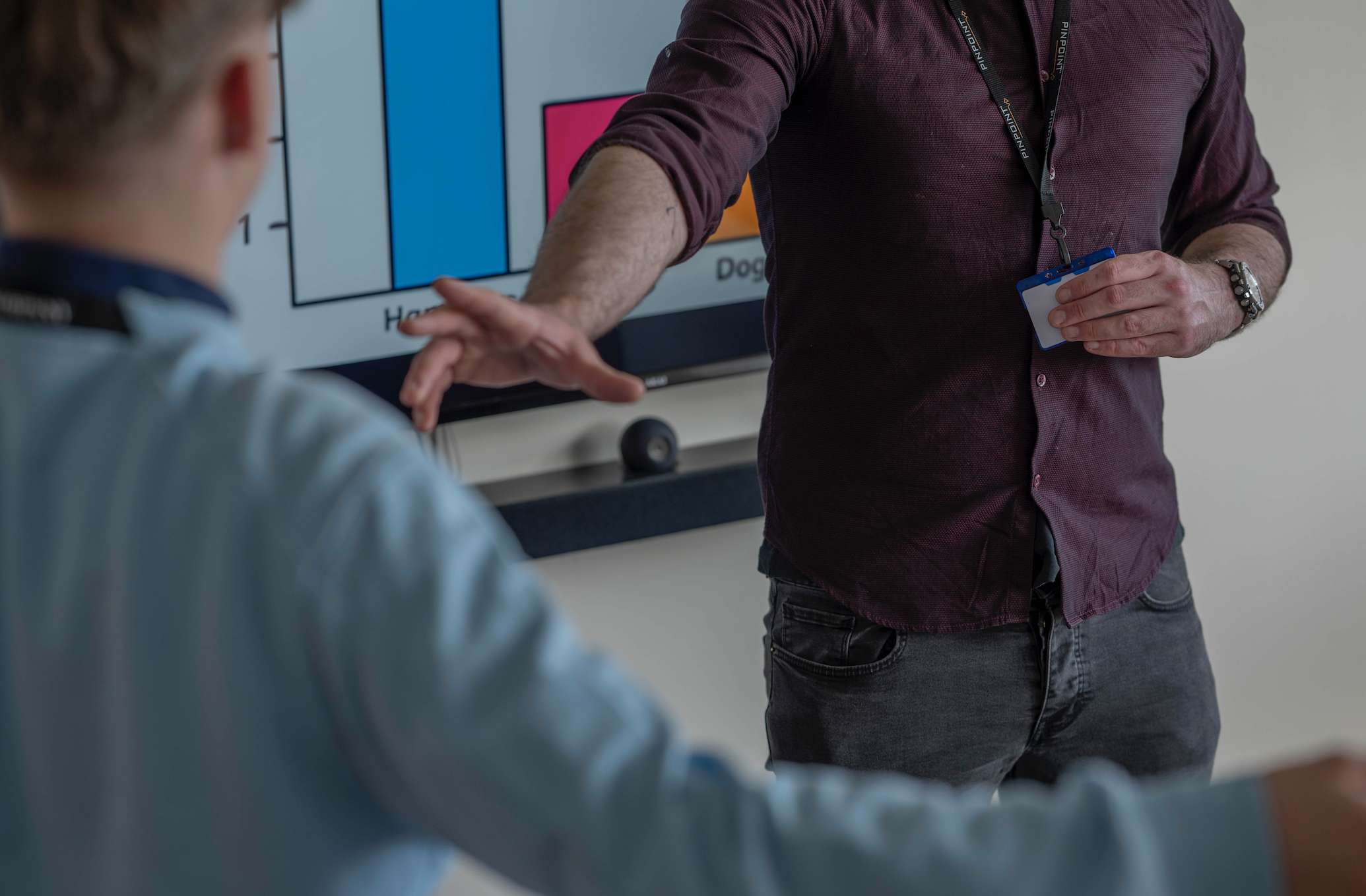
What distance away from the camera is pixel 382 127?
2084 mm

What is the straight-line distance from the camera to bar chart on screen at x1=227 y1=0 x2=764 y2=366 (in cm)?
204

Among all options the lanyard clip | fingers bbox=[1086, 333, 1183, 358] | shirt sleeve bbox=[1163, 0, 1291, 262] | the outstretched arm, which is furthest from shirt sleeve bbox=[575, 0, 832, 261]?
shirt sleeve bbox=[1163, 0, 1291, 262]

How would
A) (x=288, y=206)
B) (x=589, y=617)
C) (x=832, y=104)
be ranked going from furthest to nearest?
(x=589, y=617) → (x=288, y=206) → (x=832, y=104)

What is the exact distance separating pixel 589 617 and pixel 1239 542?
1449 mm

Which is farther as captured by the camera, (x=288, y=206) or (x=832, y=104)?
(x=288, y=206)

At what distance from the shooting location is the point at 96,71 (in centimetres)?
62

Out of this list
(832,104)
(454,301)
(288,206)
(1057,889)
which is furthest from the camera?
(288,206)

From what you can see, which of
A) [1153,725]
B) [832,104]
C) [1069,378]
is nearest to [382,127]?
[832,104]

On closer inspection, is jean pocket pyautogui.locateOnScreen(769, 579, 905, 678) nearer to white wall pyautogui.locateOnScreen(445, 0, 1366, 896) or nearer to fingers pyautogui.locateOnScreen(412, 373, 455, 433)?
fingers pyautogui.locateOnScreen(412, 373, 455, 433)

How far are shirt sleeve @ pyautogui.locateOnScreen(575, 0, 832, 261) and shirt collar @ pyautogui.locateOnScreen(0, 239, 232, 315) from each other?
2.16 feet

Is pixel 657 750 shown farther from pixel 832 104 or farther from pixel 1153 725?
pixel 1153 725

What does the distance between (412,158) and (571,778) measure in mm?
1656

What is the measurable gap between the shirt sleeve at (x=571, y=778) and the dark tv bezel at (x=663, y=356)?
1556mm

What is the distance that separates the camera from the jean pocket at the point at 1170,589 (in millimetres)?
1636
